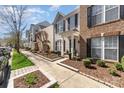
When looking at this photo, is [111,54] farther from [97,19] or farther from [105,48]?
[97,19]

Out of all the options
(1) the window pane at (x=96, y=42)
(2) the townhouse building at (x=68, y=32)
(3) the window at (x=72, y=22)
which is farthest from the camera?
(3) the window at (x=72, y=22)

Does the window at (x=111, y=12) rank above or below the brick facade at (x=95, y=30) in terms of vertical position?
above

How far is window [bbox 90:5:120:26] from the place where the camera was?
11.5 meters

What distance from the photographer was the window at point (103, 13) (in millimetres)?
11523

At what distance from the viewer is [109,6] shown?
12.1 m

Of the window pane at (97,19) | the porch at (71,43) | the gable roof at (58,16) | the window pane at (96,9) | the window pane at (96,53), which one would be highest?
the gable roof at (58,16)

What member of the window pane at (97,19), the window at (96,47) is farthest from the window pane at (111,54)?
the window pane at (97,19)

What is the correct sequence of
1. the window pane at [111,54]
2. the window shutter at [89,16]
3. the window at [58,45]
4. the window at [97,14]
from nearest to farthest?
the window pane at [111,54] < the window at [97,14] < the window shutter at [89,16] < the window at [58,45]

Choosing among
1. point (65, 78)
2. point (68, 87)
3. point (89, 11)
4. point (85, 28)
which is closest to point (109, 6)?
point (89, 11)

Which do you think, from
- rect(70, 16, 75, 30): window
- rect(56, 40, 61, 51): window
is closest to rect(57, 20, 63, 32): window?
rect(56, 40, 61, 51): window

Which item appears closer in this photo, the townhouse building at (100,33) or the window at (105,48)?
the townhouse building at (100,33)

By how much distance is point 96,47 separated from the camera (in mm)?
13625

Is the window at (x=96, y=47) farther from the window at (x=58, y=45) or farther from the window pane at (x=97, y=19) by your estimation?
the window at (x=58, y=45)

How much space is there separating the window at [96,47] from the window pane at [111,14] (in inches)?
79.1
